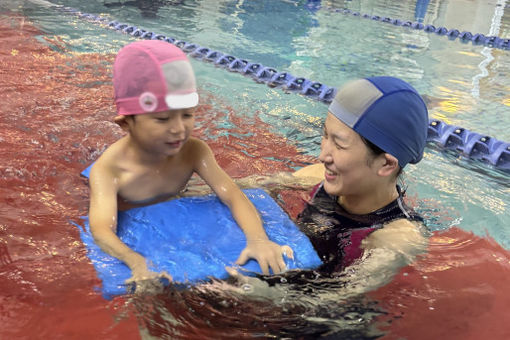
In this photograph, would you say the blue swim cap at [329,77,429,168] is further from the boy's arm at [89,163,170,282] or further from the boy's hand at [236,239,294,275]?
the boy's arm at [89,163,170,282]

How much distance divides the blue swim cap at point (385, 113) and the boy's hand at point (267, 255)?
711 millimetres

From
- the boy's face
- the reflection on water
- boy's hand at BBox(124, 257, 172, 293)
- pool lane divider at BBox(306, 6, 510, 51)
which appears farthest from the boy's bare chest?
pool lane divider at BBox(306, 6, 510, 51)

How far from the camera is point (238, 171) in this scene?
12.8 feet

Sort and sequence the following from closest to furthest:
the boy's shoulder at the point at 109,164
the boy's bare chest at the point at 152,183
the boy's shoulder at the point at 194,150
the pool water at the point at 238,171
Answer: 1. the pool water at the point at 238,171
2. the boy's shoulder at the point at 109,164
3. the boy's bare chest at the point at 152,183
4. the boy's shoulder at the point at 194,150

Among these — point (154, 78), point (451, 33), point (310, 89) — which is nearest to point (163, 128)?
point (154, 78)

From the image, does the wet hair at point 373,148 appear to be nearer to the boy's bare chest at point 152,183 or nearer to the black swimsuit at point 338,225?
the black swimsuit at point 338,225

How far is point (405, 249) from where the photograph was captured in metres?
2.45

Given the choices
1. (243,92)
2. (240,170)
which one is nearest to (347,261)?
(240,170)

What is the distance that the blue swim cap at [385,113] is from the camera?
2207mm

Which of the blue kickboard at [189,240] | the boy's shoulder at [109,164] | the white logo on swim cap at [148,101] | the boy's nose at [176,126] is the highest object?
the white logo on swim cap at [148,101]

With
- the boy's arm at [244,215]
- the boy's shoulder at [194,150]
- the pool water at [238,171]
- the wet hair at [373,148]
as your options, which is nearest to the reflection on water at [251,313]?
the pool water at [238,171]

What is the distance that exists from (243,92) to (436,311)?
13.7 ft

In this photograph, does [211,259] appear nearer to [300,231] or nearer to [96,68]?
[300,231]

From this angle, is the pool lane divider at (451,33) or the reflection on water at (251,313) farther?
the pool lane divider at (451,33)
